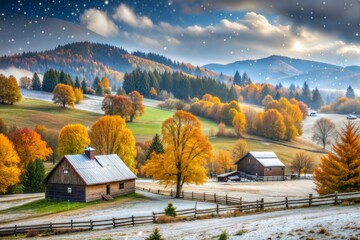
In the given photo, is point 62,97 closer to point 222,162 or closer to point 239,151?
point 222,162

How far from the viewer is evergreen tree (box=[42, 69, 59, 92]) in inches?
6492

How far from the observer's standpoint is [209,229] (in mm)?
25391

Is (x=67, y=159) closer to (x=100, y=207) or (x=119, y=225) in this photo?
(x=100, y=207)

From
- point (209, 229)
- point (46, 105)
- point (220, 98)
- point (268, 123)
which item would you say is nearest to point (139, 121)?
point (46, 105)

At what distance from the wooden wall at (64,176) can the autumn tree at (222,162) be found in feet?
167

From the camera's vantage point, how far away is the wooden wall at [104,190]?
48.5 m

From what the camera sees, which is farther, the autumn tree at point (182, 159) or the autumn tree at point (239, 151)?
the autumn tree at point (239, 151)

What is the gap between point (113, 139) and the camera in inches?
3078

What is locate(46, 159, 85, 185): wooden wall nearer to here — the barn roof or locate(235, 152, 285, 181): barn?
the barn roof

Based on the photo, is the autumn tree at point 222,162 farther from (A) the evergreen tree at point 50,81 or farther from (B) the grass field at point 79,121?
(A) the evergreen tree at point 50,81

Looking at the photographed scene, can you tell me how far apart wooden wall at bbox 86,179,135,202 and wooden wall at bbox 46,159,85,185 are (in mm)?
1657

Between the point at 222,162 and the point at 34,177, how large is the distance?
4686cm

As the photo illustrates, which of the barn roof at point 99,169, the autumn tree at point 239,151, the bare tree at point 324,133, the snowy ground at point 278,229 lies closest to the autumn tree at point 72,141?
the barn roof at point 99,169

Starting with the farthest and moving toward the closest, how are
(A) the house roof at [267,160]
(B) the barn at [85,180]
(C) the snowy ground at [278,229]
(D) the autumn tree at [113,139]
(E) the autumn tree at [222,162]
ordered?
(E) the autumn tree at [222,162] → (A) the house roof at [267,160] → (D) the autumn tree at [113,139] → (B) the barn at [85,180] → (C) the snowy ground at [278,229]
